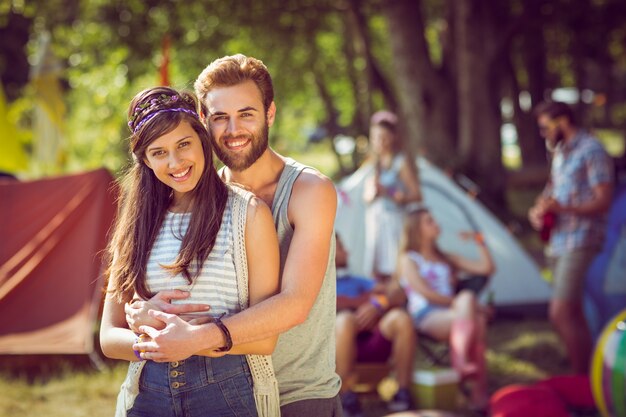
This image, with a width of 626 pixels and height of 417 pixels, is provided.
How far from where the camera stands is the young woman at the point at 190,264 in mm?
2209

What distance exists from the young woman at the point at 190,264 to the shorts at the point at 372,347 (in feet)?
10.0

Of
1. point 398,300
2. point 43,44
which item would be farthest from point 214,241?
point 43,44

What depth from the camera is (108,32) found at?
478 inches

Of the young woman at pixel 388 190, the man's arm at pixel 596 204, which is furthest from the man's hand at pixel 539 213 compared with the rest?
the young woman at pixel 388 190

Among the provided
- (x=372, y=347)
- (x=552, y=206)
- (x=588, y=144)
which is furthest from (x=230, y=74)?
(x=588, y=144)

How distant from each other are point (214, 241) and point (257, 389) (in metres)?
0.40

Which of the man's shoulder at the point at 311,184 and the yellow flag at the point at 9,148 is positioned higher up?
the yellow flag at the point at 9,148

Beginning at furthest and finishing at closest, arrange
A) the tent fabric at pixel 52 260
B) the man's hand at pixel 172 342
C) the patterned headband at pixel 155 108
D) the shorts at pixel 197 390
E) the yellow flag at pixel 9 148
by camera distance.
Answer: the yellow flag at pixel 9 148
the tent fabric at pixel 52 260
the patterned headband at pixel 155 108
the shorts at pixel 197 390
the man's hand at pixel 172 342

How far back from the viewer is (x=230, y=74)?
2.40 m

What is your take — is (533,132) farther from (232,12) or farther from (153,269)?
(153,269)

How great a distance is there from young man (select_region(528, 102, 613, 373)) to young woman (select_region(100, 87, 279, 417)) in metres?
3.52

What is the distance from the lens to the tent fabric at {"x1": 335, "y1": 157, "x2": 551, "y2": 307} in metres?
7.77

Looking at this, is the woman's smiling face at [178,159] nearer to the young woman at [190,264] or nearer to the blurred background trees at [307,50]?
the young woman at [190,264]

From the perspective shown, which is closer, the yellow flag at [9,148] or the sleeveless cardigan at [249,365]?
the sleeveless cardigan at [249,365]
